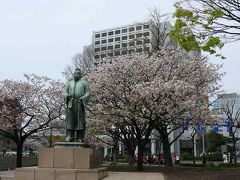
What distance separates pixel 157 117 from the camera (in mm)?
25297

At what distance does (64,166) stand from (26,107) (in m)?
19.8

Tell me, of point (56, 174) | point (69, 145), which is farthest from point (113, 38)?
point (56, 174)

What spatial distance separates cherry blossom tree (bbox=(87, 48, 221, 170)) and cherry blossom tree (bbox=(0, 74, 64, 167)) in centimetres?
632

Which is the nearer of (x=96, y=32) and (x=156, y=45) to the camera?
(x=156, y=45)

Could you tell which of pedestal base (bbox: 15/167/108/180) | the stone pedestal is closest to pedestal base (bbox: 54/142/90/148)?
the stone pedestal

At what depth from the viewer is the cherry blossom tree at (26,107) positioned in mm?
32531

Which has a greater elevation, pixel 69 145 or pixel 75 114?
pixel 75 114

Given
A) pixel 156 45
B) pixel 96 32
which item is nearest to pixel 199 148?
pixel 96 32

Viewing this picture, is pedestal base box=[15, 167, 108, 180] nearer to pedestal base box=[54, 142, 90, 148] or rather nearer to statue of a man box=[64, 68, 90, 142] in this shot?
pedestal base box=[54, 142, 90, 148]

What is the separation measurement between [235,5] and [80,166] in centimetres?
746

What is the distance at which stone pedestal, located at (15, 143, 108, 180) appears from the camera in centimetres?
1359

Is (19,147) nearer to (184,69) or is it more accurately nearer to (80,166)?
(184,69)

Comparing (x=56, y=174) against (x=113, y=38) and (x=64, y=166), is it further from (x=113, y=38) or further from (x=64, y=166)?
(x=113, y=38)

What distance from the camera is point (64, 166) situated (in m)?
14.1
